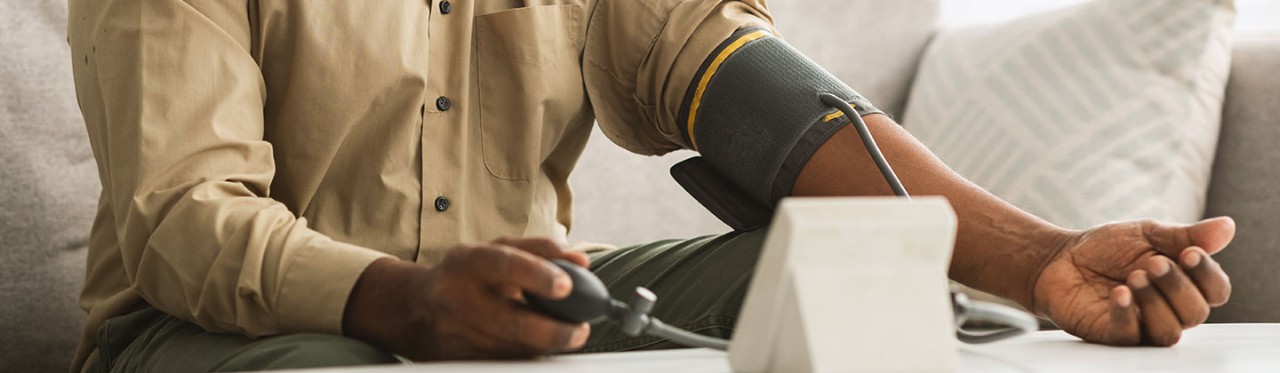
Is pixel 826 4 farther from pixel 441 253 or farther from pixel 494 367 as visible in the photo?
pixel 494 367

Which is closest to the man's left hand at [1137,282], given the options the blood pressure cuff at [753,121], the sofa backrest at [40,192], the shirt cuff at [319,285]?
the blood pressure cuff at [753,121]

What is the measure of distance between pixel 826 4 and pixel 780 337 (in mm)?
1420

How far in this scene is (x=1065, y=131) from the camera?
161 centimetres

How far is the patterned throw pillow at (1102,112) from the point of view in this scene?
1.54 meters

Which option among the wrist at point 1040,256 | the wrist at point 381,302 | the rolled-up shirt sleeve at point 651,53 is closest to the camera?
the wrist at point 381,302

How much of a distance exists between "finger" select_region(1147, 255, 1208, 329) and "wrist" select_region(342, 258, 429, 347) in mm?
457

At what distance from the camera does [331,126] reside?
1.01 metres

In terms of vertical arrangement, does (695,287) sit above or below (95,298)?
above

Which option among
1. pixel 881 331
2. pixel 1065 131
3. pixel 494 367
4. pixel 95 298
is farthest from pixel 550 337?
pixel 1065 131

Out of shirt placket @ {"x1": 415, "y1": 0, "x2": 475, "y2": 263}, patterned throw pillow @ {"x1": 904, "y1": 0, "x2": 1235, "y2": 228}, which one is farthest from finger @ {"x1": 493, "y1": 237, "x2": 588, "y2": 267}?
patterned throw pillow @ {"x1": 904, "y1": 0, "x2": 1235, "y2": 228}

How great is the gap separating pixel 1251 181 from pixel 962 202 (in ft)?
2.52

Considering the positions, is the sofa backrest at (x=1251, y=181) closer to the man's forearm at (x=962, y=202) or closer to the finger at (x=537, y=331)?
the man's forearm at (x=962, y=202)

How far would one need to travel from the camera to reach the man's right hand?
594 mm

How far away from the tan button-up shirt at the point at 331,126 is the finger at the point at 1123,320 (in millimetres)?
452
